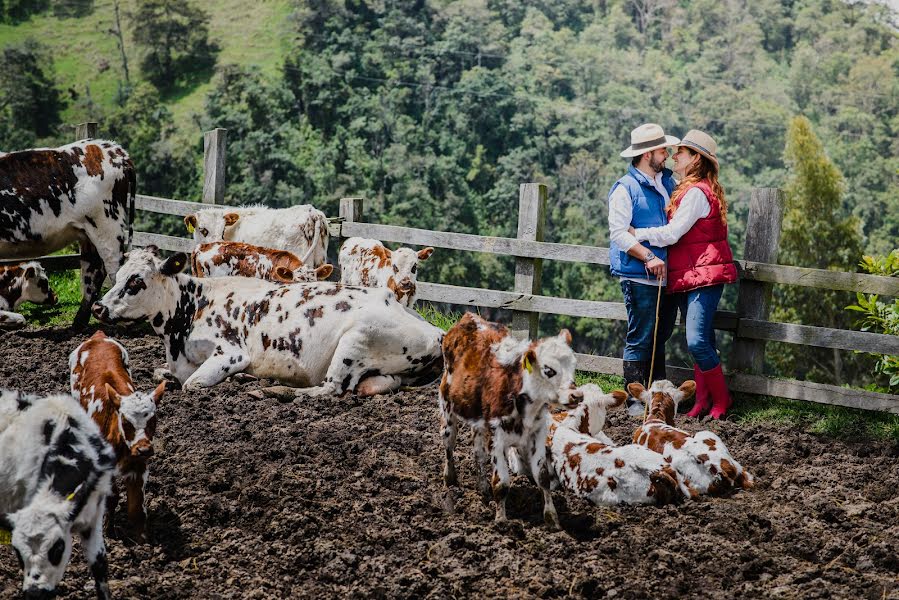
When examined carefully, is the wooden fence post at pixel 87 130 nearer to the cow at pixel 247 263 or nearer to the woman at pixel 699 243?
the cow at pixel 247 263

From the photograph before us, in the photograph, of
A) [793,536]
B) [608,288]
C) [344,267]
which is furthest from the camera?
[608,288]

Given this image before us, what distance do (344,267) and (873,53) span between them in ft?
227

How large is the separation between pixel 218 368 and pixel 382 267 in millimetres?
2027

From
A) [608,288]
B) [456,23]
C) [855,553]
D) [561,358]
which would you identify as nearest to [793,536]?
[855,553]

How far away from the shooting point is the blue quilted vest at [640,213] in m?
7.91

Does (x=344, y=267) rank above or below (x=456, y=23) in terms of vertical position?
below

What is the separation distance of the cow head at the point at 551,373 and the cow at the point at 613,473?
87 centimetres

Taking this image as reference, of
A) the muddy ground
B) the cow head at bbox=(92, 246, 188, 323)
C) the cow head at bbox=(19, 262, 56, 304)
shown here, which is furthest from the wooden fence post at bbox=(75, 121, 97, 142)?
the muddy ground

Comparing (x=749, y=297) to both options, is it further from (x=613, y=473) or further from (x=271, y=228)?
(x=271, y=228)

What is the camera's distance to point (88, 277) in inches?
407

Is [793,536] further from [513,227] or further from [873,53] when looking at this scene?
[873,53]

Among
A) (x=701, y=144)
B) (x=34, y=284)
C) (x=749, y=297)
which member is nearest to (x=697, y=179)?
(x=701, y=144)

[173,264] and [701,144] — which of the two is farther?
[173,264]

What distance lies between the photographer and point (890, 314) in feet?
27.9
